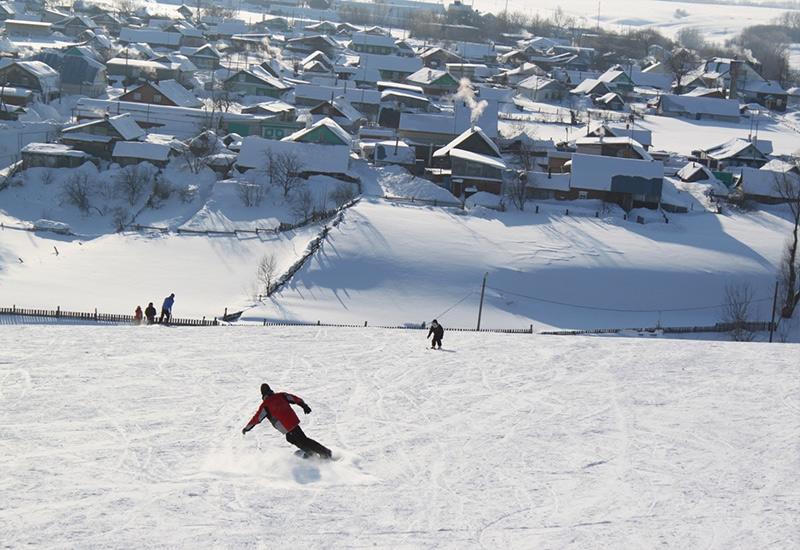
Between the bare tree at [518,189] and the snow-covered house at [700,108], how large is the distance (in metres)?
24.7

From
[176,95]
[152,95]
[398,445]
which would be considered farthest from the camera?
[176,95]

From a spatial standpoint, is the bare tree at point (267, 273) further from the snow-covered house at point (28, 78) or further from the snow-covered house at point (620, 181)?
the snow-covered house at point (28, 78)

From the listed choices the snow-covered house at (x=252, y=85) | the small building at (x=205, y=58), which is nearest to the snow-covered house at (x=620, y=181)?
the snow-covered house at (x=252, y=85)

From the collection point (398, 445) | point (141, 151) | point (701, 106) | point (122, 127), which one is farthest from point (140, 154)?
point (701, 106)

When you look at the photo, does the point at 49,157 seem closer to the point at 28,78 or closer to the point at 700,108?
the point at 28,78

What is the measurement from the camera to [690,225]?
1075 inches

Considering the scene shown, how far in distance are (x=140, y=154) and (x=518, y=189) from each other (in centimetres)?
1065

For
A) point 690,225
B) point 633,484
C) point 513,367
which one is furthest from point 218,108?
point 633,484

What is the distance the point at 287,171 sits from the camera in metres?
28.8

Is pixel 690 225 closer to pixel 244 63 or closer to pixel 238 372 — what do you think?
pixel 238 372

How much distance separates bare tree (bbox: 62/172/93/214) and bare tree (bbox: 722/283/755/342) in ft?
50.3

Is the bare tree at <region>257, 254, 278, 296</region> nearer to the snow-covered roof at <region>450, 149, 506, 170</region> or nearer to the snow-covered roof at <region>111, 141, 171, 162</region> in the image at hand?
the snow-covered roof at <region>111, 141, 171, 162</region>

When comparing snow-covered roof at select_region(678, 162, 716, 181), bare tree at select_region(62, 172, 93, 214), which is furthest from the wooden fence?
snow-covered roof at select_region(678, 162, 716, 181)

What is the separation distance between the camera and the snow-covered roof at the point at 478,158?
29.9 meters
